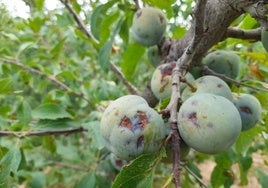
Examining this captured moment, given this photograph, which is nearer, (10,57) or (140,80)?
(10,57)

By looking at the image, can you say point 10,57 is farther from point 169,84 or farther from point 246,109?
point 246,109

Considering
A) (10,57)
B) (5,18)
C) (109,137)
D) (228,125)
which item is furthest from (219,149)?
(10,57)

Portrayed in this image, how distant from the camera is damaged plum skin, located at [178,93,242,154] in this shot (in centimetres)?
84

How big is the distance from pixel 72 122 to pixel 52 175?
1750 mm

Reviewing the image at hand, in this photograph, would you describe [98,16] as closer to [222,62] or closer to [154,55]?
[154,55]

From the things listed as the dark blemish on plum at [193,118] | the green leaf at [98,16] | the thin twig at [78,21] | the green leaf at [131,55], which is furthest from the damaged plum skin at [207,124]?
the thin twig at [78,21]

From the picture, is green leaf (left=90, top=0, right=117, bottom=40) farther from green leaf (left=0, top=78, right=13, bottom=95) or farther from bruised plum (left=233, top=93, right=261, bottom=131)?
bruised plum (left=233, top=93, right=261, bottom=131)

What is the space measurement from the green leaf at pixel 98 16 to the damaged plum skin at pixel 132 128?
26.1 inches

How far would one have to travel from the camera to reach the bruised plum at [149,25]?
1435mm

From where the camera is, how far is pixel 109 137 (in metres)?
0.93

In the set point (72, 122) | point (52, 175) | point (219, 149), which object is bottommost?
point (52, 175)

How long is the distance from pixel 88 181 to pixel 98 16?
74 cm

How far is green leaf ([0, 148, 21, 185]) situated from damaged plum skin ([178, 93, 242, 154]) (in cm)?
62

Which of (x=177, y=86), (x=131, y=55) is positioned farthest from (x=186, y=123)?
(x=131, y=55)
